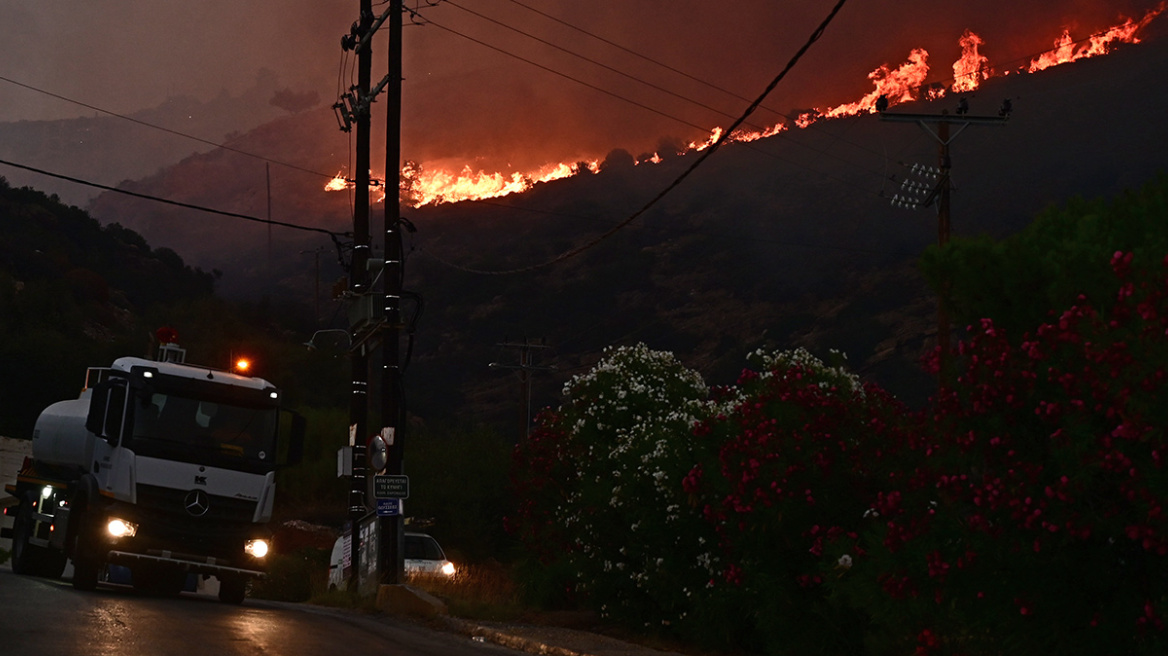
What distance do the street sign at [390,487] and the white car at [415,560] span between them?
150 inches

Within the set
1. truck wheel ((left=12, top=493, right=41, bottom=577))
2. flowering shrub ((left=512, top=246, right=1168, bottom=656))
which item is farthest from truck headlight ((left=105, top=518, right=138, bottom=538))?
flowering shrub ((left=512, top=246, right=1168, bottom=656))

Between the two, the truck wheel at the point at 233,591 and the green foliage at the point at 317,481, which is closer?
the truck wheel at the point at 233,591

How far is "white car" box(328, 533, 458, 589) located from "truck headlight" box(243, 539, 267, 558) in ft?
20.5

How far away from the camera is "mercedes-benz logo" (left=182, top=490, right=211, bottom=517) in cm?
2045

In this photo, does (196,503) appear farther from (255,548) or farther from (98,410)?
(98,410)

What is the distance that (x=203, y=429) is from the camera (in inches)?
821

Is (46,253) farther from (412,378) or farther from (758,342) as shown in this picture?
(758,342)

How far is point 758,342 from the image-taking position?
172750 millimetres

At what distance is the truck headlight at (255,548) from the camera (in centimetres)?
2116

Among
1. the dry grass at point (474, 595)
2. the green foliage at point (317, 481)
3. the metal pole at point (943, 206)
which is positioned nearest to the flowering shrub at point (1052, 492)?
the metal pole at point (943, 206)

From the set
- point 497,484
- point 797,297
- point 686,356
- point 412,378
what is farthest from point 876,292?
point 497,484

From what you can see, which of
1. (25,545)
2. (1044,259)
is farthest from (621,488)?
(25,545)

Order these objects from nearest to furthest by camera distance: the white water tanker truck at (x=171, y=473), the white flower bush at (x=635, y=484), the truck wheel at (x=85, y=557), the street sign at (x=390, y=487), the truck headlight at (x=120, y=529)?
the white flower bush at (x=635, y=484), the truck headlight at (x=120, y=529), the white water tanker truck at (x=171, y=473), the truck wheel at (x=85, y=557), the street sign at (x=390, y=487)

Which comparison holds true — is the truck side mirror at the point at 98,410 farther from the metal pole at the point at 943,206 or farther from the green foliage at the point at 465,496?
the green foliage at the point at 465,496
